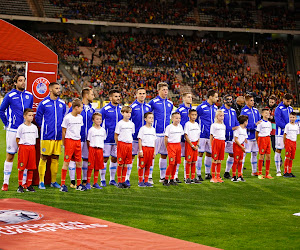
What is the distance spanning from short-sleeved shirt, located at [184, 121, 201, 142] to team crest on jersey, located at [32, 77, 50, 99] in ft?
11.1

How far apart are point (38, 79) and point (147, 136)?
2.76 metres

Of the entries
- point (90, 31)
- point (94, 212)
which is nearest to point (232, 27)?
point (90, 31)

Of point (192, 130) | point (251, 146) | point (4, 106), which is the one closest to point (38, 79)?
point (4, 106)

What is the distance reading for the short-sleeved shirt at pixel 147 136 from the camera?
11.1 meters

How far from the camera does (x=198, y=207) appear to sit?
29.4ft

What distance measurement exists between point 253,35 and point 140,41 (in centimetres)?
1224

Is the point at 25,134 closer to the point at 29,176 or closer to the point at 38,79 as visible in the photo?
the point at 29,176

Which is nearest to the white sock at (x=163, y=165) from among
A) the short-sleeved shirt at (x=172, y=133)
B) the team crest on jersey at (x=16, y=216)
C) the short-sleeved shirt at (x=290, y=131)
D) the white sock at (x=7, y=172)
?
the short-sleeved shirt at (x=172, y=133)

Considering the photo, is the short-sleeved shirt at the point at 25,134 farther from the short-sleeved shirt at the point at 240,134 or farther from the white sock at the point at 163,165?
the short-sleeved shirt at the point at 240,134

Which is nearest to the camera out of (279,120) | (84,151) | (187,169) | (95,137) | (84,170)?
(95,137)

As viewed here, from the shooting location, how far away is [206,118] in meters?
12.8

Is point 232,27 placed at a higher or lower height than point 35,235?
higher

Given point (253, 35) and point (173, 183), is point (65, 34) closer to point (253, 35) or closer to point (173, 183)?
point (253, 35)

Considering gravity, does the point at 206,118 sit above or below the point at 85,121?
above
